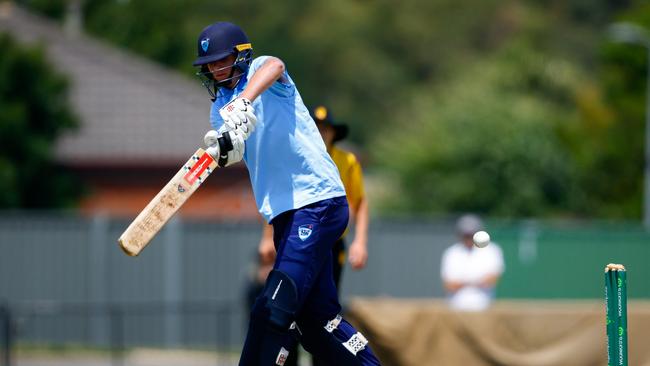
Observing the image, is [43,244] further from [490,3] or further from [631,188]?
[490,3]

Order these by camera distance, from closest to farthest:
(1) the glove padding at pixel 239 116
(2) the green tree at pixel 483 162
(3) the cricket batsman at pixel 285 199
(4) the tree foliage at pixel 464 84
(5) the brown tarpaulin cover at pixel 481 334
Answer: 1. (1) the glove padding at pixel 239 116
2. (3) the cricket batsman at pixel 285 199
3. (5) the brown tarpaulin cover at pixel 481 334
4. (2) the green tree at pixel 483 162
5. (4) the tree foliage at pixel 464 84

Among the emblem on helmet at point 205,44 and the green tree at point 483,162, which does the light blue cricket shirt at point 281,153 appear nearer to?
the emblem on helmet at point 205,44

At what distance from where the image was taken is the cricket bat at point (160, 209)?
6.27m

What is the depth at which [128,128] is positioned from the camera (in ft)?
111

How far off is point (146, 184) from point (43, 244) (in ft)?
30.9

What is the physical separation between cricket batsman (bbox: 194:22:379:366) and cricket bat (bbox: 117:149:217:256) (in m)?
0.27

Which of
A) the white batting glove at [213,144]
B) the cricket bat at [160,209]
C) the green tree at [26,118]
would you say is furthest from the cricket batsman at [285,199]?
the green tree at [26,118]

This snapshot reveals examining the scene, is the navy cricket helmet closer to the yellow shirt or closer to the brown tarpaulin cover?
the yellow shirt

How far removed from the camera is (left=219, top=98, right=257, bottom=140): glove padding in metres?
6.20

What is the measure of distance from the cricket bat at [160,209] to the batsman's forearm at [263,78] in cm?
37

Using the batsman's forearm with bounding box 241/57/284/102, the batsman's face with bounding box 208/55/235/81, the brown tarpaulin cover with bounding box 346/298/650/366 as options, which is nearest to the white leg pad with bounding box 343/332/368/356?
the batsman's forearm with bounding box 241/57/284/102

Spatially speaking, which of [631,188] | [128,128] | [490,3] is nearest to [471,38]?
[490,3]

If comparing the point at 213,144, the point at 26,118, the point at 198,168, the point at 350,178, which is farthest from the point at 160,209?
the point at 26,118

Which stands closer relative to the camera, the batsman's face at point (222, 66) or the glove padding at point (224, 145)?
the glove padding at point (224, 145)
